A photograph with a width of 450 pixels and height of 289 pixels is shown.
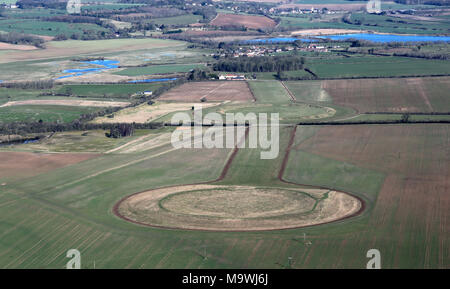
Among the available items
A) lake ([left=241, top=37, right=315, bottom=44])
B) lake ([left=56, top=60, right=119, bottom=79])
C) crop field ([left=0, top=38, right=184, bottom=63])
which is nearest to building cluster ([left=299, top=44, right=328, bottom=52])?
lake ([left=241, top=37, right=315, bottom=44])

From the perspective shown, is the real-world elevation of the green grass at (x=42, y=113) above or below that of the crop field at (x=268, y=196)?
above

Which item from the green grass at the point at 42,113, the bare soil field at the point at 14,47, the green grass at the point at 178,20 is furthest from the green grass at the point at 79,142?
the green grass at the point at 178,20

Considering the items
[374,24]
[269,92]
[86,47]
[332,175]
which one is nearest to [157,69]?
[269,92]

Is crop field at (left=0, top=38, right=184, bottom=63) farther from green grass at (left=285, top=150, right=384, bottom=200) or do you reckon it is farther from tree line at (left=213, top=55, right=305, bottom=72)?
green grass at (left=285, top=150, right=384, bottom=200)

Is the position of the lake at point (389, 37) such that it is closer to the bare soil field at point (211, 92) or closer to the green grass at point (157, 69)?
the green grass at point (157, 69)
